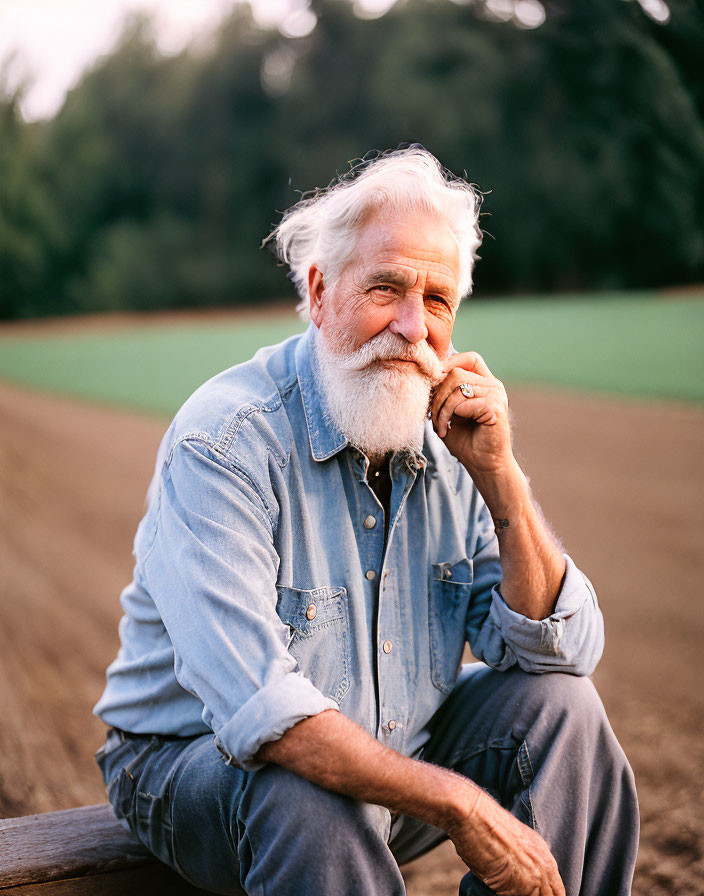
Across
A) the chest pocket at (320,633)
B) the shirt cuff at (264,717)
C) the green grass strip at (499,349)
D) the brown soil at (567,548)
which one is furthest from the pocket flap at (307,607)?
the green grass strip at (499,349)

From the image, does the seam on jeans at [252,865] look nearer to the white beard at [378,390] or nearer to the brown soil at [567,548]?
the white beard at [378,390]

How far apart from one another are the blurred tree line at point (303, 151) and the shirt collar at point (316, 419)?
311 inches

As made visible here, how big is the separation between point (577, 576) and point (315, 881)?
2.41 ft

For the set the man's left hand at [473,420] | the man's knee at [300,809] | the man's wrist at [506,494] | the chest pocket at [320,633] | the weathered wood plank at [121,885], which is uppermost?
the man's left hand at [473,420]

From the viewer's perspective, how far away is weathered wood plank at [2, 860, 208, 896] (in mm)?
1576

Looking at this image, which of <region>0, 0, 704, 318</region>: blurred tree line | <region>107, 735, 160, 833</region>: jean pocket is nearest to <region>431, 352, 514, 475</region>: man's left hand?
<region>107, 735, 160, 833</region>: jean pocket

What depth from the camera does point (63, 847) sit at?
5.37 feet

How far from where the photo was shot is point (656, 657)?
16.6 ft

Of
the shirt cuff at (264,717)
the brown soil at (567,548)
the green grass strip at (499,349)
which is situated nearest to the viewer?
the shirt cuff at (264,717)

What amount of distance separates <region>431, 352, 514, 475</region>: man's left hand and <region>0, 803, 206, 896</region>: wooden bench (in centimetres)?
94

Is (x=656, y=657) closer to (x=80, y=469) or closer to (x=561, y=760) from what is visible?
(x=561, y=760)

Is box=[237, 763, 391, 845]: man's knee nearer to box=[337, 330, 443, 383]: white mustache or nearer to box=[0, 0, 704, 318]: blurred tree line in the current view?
box=[337, 330, 443, 383]: white mustache

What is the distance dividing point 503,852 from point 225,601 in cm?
58

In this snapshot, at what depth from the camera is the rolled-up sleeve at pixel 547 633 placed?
1606 mm
